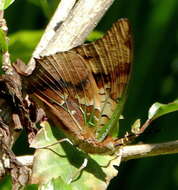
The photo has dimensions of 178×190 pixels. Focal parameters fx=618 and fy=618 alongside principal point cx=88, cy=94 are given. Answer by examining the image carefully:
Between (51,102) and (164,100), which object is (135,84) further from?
(51,102)

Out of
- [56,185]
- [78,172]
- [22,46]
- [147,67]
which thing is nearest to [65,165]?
[78,172]

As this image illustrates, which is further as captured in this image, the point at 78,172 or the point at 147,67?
the point at 147,67

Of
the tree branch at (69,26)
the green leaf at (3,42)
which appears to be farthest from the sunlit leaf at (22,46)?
the green leaf at (3,42)

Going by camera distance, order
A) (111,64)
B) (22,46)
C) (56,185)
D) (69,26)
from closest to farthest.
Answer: (56,185) → (69,26) → (111,64) → (22,46)

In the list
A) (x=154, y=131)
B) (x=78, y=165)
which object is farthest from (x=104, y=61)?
(x=154, y=131)

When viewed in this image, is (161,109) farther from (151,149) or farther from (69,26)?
(69,26)
